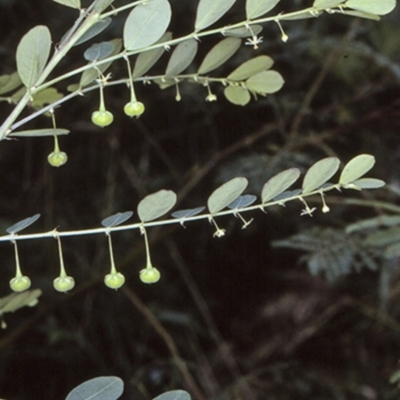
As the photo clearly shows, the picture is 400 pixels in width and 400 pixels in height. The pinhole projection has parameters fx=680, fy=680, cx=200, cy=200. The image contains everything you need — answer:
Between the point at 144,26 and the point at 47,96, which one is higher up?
the point at 47,96

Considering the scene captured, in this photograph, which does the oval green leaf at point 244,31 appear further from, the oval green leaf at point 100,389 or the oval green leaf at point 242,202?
the oval green leaf at point 100,389

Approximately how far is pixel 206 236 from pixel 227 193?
2090 mm

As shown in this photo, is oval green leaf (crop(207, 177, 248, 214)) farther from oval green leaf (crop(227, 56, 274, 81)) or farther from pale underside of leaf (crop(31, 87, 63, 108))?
pale underside of leaf (crop(31, 87, 63, 108))

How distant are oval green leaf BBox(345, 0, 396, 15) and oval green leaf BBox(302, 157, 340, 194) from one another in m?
0.19

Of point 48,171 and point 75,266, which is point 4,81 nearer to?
point 48,171

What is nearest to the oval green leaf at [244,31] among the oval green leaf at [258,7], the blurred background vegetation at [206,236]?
the oval green leaf at [258,7]

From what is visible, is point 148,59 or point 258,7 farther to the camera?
point 148,59

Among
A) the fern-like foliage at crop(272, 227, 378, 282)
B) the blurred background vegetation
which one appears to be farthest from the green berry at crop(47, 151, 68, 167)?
the blurred background vegetation

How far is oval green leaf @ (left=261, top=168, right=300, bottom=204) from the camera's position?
0.88 metres

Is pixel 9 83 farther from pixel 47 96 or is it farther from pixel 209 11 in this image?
pixel 209 11

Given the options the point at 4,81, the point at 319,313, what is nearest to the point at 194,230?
the point at 319,313

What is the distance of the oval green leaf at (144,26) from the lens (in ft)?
2.81

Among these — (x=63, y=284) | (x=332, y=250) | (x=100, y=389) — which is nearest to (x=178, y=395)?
(x=100, y=389)

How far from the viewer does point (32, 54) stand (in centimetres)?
85
